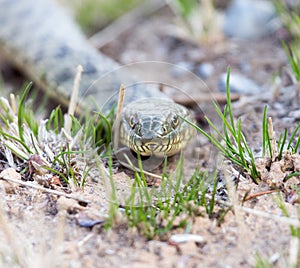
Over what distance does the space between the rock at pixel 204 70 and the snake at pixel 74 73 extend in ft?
2.06

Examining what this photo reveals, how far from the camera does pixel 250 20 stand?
438 cm

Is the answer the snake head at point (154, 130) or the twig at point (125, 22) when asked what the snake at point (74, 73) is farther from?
the twig at point (125, 22)

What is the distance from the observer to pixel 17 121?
2.54 m

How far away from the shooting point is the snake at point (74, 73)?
2.49 m

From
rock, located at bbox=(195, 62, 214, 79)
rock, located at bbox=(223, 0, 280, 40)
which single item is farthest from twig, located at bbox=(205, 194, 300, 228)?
rock, located at bbox=(223, 0, 280, 40)

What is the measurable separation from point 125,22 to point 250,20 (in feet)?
3.70

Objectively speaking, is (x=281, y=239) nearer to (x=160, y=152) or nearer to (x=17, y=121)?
(x=160, y=152)

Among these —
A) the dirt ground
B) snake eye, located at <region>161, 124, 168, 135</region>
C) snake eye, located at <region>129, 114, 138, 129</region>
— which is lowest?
the dirt ground

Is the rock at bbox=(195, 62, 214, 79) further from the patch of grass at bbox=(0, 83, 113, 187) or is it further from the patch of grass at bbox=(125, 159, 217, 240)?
the patch of grass at bbox=(125, 159, 217, 240)

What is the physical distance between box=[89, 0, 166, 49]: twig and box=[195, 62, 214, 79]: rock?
949 millimetres

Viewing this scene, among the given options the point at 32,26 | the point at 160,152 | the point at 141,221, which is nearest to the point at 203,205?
the point at 141,221

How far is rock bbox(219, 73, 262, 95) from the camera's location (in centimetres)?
348

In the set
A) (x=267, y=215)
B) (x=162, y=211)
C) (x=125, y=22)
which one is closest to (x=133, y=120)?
(x=162, y=211)

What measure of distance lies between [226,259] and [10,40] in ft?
9.97
